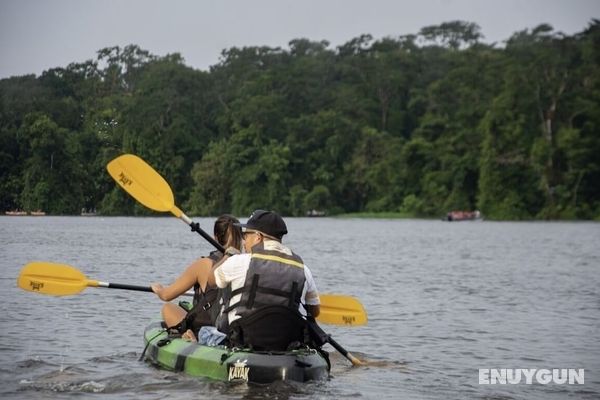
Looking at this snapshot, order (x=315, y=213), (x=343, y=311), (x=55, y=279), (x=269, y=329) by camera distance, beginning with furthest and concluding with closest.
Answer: (x=315, y=213)
(x=55, y=279)
(x=343, y=311)
(x=269, y=329)

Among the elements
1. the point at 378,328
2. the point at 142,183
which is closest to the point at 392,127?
the point at 378,328

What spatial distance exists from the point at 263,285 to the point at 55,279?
13.1 ft

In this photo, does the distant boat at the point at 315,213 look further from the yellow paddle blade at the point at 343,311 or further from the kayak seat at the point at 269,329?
the kayak seat at the point at 269,329

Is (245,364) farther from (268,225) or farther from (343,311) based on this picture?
(343,311)

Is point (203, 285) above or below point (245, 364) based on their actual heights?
above

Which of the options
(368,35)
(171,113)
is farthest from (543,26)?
(171,113)

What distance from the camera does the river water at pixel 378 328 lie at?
10641 millimetres

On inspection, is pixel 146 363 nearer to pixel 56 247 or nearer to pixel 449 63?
pixel 56 247

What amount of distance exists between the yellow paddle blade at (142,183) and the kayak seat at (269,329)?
13.6ft

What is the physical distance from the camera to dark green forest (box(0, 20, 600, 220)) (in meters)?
67.7

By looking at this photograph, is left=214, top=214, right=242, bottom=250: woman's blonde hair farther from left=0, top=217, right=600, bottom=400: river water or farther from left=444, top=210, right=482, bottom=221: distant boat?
left=444, top=210, right=482, bottom=221: distant boat

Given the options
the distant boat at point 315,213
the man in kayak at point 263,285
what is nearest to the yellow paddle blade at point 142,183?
the man in kayak at point 263,285

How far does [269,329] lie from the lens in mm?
9617

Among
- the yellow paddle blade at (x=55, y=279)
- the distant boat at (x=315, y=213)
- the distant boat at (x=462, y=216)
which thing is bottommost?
the distant boat at (x=315, y=213)
